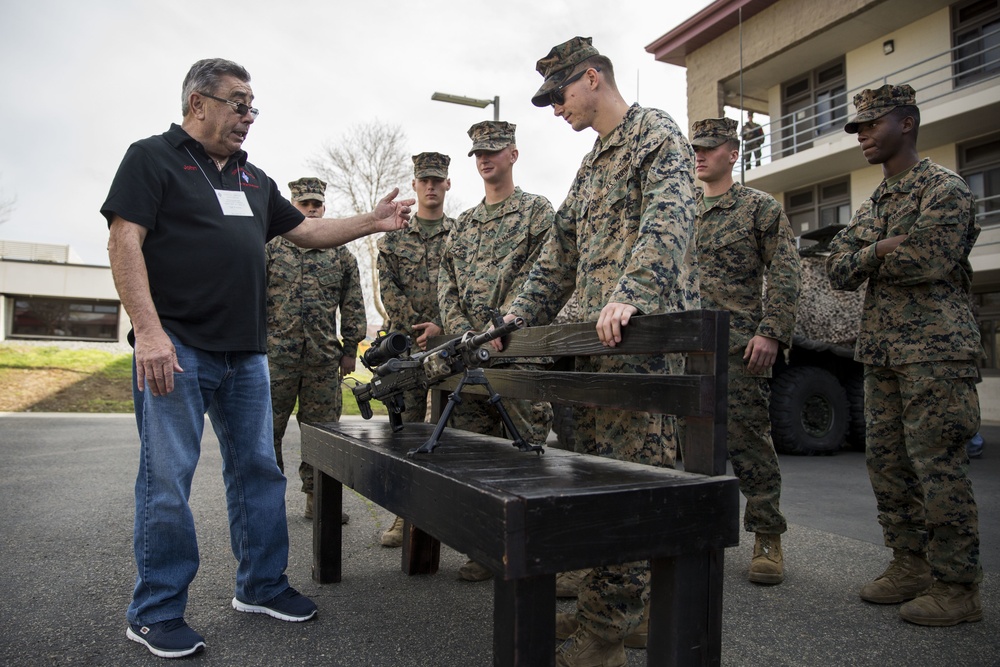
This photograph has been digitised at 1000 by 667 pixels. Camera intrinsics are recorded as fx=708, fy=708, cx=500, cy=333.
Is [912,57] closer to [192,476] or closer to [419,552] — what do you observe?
[419,552]

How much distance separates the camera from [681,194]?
94.7 inches

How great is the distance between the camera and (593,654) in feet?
7.36

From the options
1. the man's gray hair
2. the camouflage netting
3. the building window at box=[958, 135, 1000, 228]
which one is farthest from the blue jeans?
the building window at box=[958, 135, 1000, 228]

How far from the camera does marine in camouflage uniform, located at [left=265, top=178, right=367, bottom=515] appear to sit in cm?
465

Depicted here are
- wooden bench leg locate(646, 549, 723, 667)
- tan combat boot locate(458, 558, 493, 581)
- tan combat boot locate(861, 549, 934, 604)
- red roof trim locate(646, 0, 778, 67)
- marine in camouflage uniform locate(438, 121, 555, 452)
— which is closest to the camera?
wooden bench leg locate(646, 549, 723, 667)

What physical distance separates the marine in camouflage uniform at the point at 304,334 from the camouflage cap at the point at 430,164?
833 millimetres

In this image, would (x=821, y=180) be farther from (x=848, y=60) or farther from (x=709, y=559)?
(x=709, y=559)

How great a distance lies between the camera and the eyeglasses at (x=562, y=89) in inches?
106

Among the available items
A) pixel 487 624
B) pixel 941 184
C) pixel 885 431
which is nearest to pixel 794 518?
pixel 885 431

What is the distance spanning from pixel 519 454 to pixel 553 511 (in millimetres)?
836

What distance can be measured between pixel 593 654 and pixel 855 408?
723 cm

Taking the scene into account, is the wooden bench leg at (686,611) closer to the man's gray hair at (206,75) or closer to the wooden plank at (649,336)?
the wooden plank at (649,336)

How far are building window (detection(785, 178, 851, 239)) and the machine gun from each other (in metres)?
14.9

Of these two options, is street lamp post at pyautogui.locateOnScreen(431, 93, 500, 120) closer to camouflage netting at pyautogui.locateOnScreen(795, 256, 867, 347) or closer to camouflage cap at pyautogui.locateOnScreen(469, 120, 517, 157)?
camouflage netting at pyautogui.locateOnScreen(795, 256, 867, 347)
